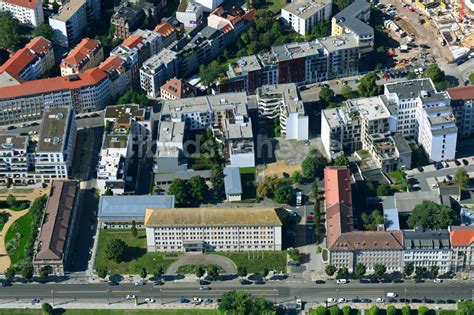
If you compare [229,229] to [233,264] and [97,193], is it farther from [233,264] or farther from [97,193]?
[97,193]

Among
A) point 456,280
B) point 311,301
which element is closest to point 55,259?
point 311,301

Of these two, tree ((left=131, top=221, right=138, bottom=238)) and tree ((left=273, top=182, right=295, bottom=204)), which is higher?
tree ((left=273, top=182, right=295, bottom=204))

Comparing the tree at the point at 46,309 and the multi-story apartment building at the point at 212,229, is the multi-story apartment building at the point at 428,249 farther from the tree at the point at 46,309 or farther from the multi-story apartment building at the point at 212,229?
the tree at the point at 46,309

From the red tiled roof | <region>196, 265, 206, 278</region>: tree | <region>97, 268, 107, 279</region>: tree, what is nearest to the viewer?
the red tiled roof

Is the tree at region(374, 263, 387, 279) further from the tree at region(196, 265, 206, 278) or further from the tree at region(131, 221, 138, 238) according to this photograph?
the tree at region(131, 221, 138, 238)

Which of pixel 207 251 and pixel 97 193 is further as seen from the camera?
pixel 97 193

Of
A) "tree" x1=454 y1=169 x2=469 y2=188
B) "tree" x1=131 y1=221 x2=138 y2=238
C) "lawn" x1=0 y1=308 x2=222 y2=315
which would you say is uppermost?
"tree" x1=454 y1=169 x2=469 y2=188

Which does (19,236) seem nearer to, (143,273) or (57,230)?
(57,230)

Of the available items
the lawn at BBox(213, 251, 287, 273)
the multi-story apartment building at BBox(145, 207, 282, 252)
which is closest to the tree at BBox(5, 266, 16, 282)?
the multi-story apartment building at BBox(145, 207, 282, 252)
